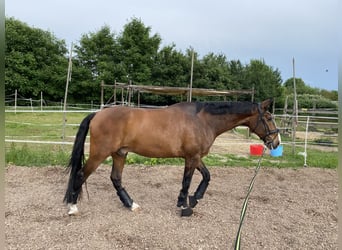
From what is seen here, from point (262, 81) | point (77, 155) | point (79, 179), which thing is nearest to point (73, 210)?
point (79, 179)

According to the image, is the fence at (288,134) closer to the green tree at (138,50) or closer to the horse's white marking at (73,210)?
the horse's white marking at (73,210)

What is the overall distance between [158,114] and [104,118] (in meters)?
0.66

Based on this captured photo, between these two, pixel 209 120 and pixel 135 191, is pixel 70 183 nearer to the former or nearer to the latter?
pixel 135 191

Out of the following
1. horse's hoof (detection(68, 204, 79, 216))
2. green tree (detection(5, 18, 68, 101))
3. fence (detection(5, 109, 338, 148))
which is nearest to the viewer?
horse's hoof (detection(68, 204, 79, 216))

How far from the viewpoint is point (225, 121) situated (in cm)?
341

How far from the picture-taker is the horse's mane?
340 cm

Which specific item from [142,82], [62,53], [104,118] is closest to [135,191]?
[104,118]

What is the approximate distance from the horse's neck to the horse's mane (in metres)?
0.05

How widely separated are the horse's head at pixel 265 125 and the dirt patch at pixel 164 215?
90 cm

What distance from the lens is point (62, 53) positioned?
25.8m

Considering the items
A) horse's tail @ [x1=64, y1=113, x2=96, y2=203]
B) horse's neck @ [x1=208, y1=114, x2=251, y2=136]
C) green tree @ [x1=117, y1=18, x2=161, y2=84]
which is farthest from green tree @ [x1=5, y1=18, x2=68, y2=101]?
horse's neck @ [x1=208, y1=114, x2=251, y2=136]

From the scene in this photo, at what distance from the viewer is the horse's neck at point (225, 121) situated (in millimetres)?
3393

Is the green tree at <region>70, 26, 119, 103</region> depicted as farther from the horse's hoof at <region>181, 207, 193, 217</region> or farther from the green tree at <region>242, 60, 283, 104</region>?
the horse's hoof at <region>181, 207, 193, 217</region>

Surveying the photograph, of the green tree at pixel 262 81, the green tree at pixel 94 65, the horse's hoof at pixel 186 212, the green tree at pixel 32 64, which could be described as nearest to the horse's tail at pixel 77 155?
the horse's hoof at pixel 186 212
